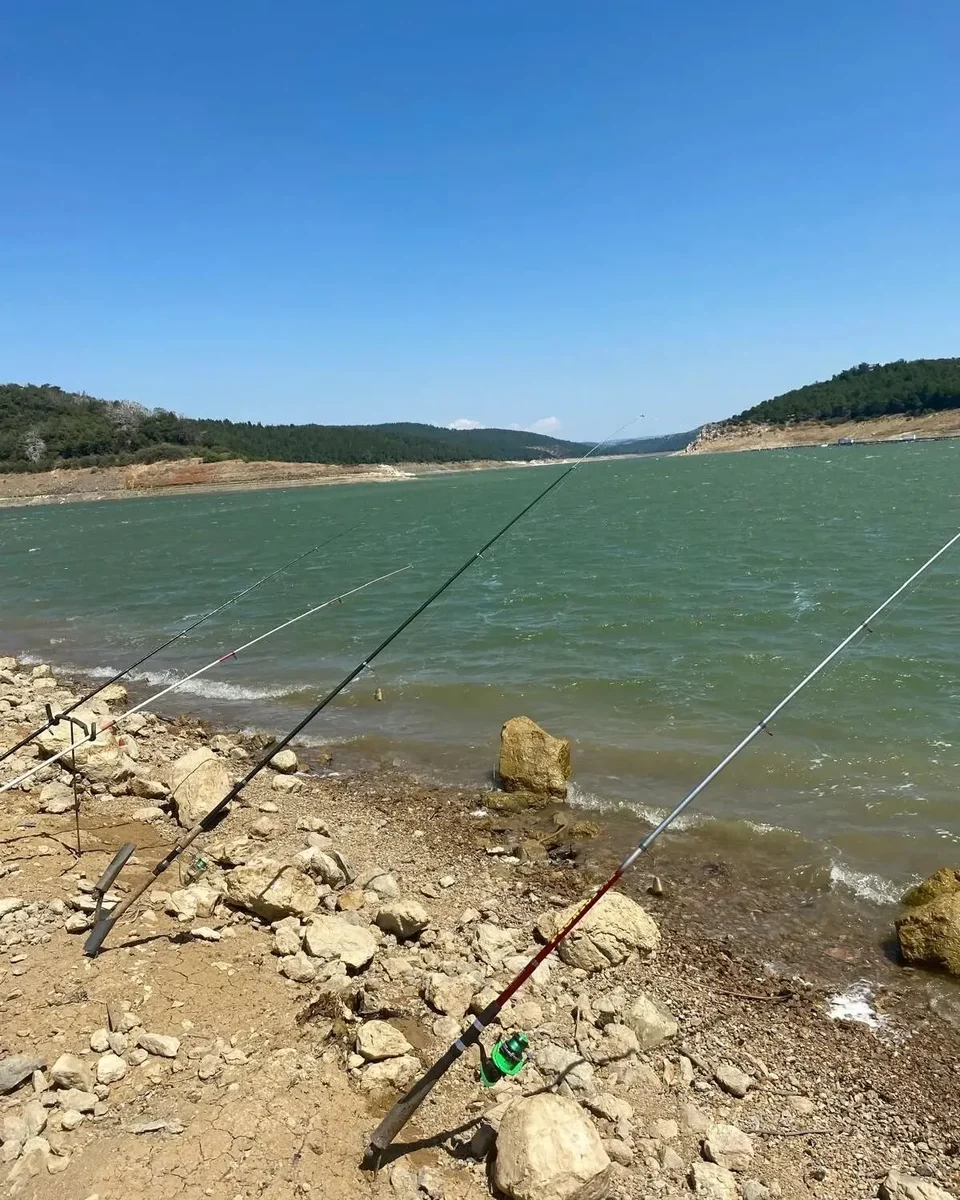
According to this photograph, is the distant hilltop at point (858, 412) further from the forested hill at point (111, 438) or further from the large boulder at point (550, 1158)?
the large boulder at point (550, 1158)

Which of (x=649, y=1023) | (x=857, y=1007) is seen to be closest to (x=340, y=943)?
(x=649, y=1023)

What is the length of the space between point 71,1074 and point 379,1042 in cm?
162

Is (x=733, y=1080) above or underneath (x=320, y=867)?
underneath

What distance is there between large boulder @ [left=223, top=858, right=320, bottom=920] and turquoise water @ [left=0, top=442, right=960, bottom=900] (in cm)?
417

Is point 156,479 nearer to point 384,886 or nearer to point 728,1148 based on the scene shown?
point 384,886

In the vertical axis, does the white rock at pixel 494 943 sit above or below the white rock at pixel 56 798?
below

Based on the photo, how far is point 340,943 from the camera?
524cm

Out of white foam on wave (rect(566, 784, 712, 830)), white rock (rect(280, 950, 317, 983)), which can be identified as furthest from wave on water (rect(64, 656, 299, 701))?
white rock (rect(280, 950, 317, 983))

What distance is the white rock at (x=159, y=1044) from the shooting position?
4113 mm

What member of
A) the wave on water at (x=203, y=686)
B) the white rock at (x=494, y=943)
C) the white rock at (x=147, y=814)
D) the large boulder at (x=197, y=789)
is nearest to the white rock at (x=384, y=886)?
the white rock at (x=494, y=943)

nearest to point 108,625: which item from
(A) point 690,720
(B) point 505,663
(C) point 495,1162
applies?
(B) point 505,663

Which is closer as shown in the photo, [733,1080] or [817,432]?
[733,1080]

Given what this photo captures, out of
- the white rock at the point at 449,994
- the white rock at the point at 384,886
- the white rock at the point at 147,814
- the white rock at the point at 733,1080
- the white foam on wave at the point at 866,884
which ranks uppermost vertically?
the white rock at the point at 449,994

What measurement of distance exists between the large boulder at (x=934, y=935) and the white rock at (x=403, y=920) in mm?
3865
